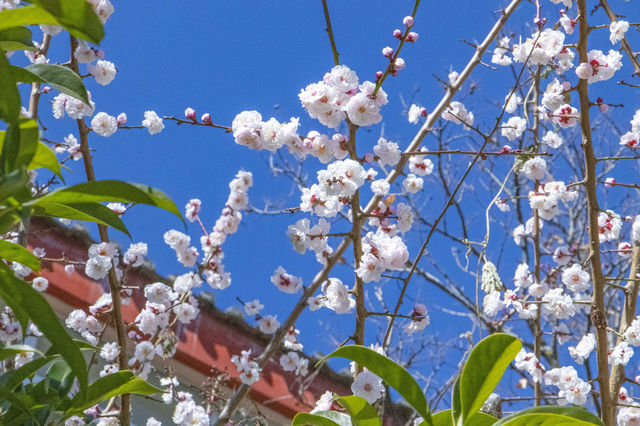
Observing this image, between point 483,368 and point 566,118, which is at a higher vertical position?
point 566,118

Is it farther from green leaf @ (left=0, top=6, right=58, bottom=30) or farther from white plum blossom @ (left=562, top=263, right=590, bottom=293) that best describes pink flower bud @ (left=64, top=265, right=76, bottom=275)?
green leaf @ (left=0, top=6, right=58, bottom=30)

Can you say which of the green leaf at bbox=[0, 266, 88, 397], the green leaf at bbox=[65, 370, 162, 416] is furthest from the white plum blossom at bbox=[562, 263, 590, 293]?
the green leaf at bbox=[0, 266, 88, 397]

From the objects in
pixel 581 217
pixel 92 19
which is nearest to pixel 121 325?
pixel 92 19

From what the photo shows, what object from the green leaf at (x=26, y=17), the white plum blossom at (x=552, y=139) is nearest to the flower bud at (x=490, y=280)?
→ the white plum blossom at (x=552, y=139)

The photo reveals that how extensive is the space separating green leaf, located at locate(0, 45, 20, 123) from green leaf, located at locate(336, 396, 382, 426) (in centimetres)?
61

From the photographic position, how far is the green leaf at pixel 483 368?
101cm

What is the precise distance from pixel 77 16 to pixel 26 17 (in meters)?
0.07

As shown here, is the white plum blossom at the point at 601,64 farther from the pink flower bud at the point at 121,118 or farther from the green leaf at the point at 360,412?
the green leaf at the point at 360,412

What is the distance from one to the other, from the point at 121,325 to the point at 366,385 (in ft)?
2.28

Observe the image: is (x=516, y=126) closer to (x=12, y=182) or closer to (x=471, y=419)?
(x=471, y=419)

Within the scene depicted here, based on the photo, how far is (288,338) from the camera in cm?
293

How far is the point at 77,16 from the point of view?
0.81 m

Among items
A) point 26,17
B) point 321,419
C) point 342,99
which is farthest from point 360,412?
point 342,99

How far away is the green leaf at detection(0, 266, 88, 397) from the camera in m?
0.86
